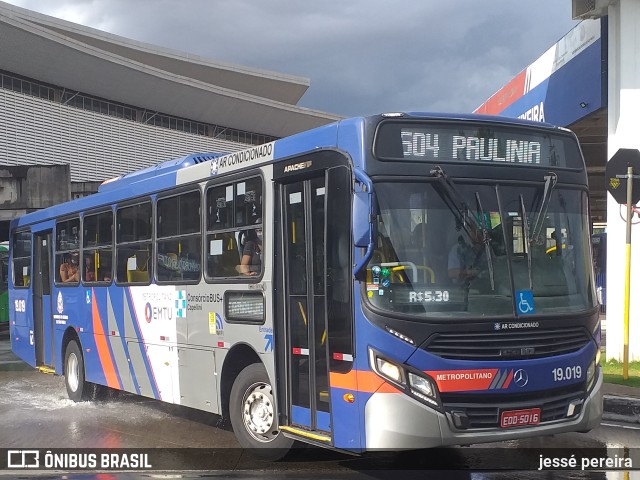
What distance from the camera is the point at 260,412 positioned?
8.11 meters

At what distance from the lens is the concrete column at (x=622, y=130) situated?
1400cm

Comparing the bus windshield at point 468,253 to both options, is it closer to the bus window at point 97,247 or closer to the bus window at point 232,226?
the bus window at point 232,226

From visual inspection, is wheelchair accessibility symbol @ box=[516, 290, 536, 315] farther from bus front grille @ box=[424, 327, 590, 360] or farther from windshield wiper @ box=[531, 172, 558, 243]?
windshield wiper @ box=[531, 172, 558, 243]

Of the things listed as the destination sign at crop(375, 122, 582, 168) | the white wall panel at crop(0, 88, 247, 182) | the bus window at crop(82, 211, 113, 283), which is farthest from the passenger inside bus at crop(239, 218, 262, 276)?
the white wall panel at crop(0, 88, 247, 182)

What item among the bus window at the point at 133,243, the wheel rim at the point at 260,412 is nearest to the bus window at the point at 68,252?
the bus window at the point at 133,243

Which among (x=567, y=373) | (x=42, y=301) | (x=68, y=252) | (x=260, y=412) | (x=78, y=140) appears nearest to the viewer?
(x=567, y=373)

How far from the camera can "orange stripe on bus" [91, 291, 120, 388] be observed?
37.9 feet

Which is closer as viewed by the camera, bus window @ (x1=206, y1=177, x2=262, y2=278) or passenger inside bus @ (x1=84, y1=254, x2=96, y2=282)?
bus window @ (x1=206, y1=177, x2=262, y2=278)

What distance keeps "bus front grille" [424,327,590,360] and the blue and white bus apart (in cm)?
1

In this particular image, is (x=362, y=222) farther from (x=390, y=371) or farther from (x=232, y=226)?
(x=232, y=226)

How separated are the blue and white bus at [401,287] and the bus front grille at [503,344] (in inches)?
0.5

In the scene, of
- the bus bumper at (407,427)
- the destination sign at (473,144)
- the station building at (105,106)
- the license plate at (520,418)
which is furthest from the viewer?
the station building at (105,106)

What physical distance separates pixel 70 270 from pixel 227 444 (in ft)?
17.1

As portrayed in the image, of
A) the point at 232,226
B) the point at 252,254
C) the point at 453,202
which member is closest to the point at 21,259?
the point at 232,226
